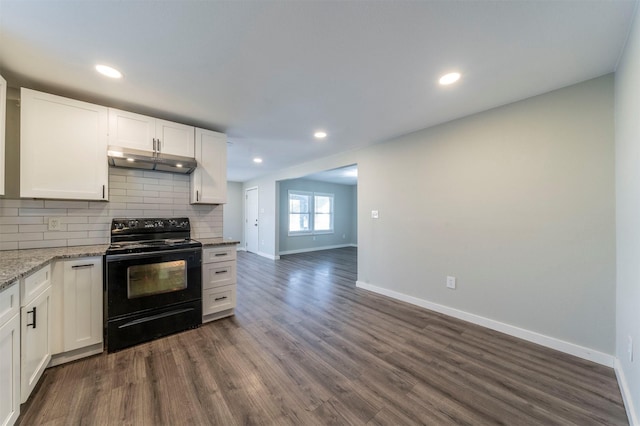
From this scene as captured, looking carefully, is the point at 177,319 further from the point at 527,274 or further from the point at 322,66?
the point at 527,274

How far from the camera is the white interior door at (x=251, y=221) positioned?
287 inches

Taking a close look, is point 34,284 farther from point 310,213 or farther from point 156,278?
point 310,213

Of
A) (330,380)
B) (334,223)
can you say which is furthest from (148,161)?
(334,223)

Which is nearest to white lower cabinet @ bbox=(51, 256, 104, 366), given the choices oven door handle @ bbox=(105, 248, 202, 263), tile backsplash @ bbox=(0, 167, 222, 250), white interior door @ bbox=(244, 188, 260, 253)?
oven door handle @ bbox=(105, 248, 202, 263)

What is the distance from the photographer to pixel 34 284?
5.33 ft

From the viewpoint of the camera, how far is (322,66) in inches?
73.9

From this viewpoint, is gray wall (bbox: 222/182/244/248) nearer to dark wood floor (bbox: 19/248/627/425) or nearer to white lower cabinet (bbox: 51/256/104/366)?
dark wood floor (bbox: 19/248/627/425)

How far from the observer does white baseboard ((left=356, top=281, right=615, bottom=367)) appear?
6.69 ft

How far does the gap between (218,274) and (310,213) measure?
5.09 m

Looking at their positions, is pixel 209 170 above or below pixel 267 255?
above

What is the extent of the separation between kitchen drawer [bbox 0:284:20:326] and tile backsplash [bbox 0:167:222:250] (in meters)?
1.31

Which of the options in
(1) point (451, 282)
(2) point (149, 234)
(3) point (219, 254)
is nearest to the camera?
(2) point (149, 234)

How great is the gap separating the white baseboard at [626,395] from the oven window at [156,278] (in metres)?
3.47

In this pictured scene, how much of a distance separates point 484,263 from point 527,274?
0.38m
